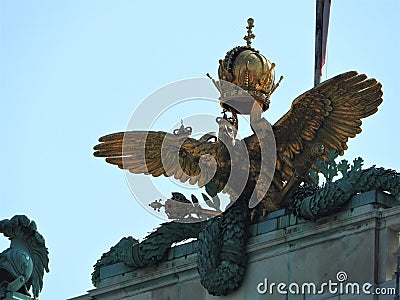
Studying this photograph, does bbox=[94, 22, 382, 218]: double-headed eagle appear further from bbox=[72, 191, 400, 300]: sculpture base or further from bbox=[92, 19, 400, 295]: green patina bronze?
bbox=[72, 191, 400, 300]: sculpture base

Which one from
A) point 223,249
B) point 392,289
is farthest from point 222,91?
point 392,289

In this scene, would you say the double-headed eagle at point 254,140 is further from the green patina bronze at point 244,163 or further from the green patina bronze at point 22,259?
the green patina bronze at point 22,259

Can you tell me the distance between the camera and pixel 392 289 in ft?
125

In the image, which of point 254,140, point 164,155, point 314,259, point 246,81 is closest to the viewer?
point 314,259

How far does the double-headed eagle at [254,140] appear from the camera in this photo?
41469 millimetres

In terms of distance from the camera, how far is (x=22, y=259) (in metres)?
44.4

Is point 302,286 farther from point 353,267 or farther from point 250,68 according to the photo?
point 250,68

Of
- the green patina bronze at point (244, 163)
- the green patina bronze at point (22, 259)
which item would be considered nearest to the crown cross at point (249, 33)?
the green patina bronze at point (244, 163)

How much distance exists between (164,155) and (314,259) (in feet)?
15.6

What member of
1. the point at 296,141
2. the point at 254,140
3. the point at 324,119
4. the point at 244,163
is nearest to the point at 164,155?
the point at 244,163

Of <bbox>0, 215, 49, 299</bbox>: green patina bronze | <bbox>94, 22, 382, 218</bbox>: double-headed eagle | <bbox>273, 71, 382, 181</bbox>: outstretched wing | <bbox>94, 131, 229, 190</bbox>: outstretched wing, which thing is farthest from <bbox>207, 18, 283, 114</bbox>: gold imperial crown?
<bbox>0, 215, 49, 299</bbox>: green patina bronze

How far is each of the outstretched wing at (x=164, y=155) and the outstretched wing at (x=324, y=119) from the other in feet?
4.60

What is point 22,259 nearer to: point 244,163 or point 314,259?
point 244,163

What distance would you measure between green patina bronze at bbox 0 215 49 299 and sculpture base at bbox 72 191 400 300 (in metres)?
3.04
